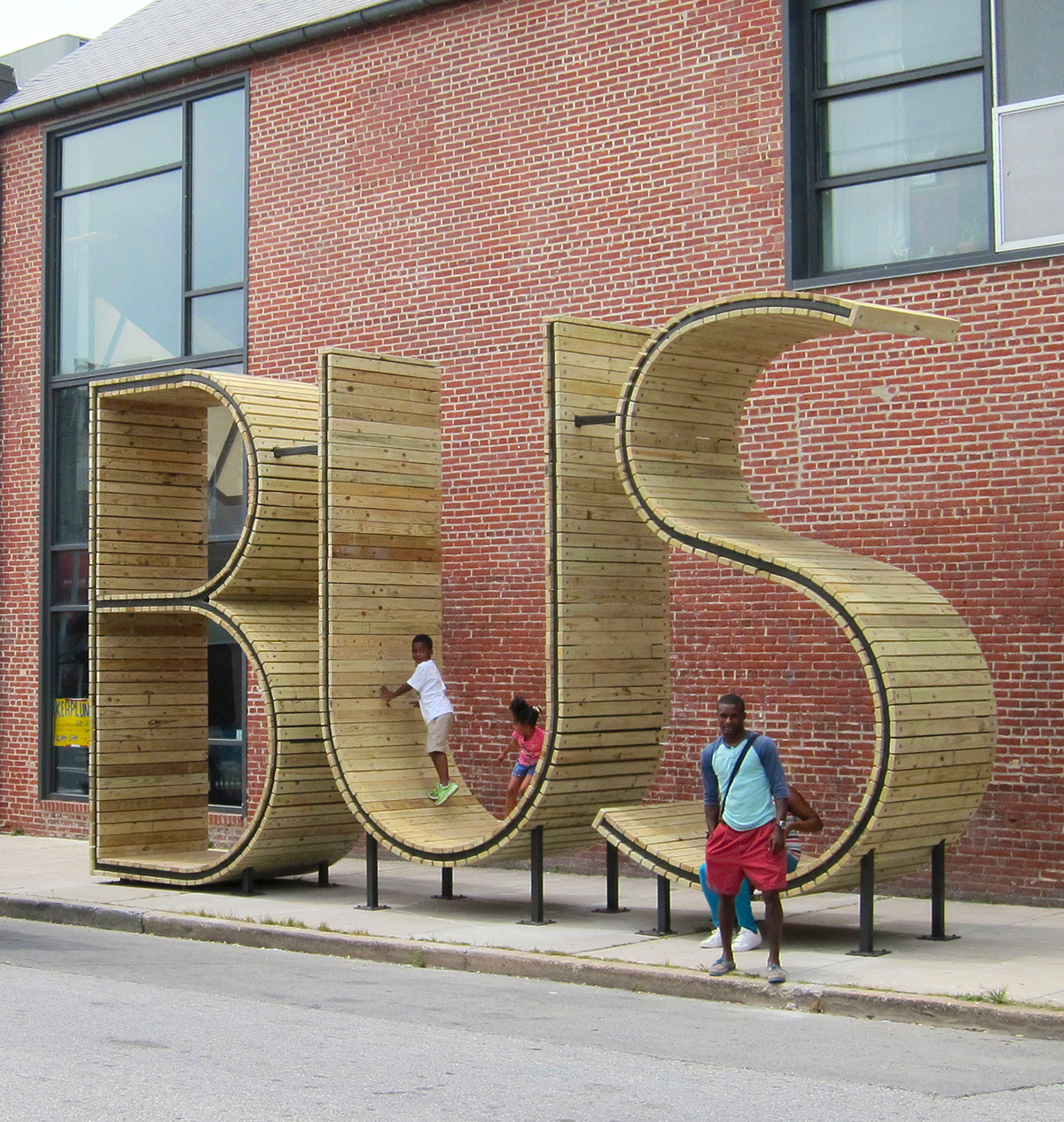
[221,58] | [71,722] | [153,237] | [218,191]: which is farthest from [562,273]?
[71,722]

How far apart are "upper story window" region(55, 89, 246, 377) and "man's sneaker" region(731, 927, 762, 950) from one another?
9.37m

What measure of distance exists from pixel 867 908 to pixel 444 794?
371 centimetres

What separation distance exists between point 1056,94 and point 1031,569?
3.64 m

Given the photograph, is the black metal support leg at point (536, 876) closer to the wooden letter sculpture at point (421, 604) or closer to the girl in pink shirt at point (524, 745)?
the wooden letter sculpture at point (421, 604)

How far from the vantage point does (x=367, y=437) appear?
1270 centimetres

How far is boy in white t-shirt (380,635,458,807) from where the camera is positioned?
1271 centimetres

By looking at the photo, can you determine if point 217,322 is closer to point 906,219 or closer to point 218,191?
point 218,191

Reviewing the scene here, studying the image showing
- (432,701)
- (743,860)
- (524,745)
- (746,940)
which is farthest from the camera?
(524,745)

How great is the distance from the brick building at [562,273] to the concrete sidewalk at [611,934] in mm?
1225

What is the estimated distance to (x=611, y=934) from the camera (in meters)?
11.2

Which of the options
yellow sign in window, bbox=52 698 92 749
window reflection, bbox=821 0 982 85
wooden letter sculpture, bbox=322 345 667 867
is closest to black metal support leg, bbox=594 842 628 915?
wooden letter sculpture, bbox=322 345 667 867

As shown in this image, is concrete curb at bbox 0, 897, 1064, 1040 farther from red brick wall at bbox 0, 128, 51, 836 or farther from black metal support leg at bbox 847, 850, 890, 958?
red brick wall at bbox 0, 128, 51, 836

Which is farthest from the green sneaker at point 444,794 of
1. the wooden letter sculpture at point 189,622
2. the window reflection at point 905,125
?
the window reflection at point 905,125

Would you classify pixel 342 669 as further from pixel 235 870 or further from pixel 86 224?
pixel 86 224
